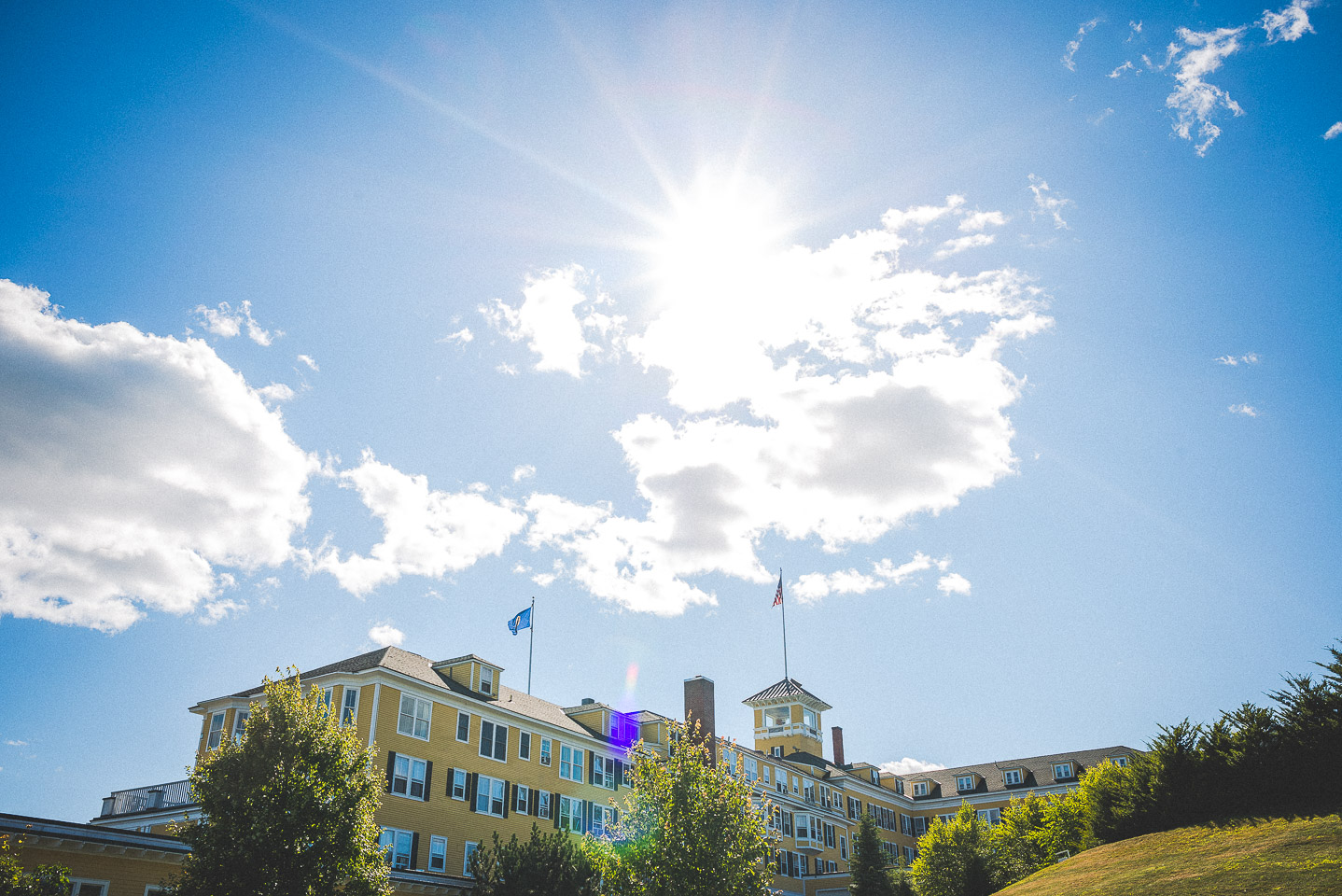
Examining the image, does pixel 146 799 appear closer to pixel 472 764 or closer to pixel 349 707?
pixel 349 707

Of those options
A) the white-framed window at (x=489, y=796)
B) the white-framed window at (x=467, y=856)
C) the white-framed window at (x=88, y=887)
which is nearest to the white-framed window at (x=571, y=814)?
the white-framed window at (x=489, y=796)

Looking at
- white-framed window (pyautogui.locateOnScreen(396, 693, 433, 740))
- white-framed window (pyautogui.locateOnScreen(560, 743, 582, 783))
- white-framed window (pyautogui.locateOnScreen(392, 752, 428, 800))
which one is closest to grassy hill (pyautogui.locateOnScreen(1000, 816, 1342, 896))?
white-framed window (pyautogui.locateOnScreen(560, 743, 582, 783))

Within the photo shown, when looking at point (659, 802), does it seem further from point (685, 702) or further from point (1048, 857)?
point (1048, 857)

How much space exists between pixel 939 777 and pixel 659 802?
6529 centimetres

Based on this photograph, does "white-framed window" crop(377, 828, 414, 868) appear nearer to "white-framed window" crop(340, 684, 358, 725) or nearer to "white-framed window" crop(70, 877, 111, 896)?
"white-framed window" crop(340, 684, 358, 725)

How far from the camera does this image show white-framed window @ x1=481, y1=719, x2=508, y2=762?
44.1m

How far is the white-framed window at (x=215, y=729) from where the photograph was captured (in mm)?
43906

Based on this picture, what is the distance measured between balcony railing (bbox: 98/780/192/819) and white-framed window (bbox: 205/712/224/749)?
2754mm

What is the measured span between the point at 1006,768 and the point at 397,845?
2498 inches

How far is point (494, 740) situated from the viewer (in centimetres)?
4478

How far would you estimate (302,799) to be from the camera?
22.4 m

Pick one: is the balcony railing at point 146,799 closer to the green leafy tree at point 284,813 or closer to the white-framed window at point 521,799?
the white-framed window at point 521,799

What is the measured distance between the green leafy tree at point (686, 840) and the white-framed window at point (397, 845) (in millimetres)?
9628

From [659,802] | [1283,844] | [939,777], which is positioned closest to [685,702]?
[659,802]
